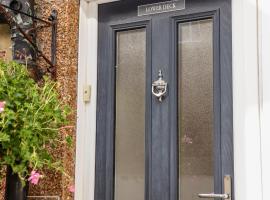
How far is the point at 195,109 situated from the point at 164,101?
179 millimetres

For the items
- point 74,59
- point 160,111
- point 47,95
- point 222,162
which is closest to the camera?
point 47,95

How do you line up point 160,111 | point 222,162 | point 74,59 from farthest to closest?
point 74,59 → point 160,111 → point 222,162

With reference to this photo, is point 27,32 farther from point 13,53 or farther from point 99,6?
point 99,6

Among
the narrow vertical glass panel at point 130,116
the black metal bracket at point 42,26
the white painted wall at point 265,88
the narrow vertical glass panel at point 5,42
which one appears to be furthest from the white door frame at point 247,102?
the narrow vertical glass panel at point 5,42

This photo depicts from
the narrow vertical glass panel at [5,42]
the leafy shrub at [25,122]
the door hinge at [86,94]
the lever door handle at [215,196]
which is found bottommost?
the lever door handle at [215,196]

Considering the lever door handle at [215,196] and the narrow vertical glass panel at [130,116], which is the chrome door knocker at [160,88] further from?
the lever door handle at [215,196]

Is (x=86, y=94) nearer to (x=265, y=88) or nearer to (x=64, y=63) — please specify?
(x=64, y=63)

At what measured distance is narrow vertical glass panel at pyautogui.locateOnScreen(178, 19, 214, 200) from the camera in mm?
2346

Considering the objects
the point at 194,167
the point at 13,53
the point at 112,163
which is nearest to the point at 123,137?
the point at 112,163

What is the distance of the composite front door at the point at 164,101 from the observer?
233 centimetres

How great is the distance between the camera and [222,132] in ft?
7.53

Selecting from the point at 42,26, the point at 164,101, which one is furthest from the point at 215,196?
the point at 42,26

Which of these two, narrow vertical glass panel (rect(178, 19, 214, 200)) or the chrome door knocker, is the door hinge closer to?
the chrome door knocker

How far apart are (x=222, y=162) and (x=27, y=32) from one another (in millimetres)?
1322
